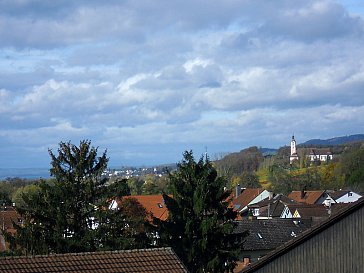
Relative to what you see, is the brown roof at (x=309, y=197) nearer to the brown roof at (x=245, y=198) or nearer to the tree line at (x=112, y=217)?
the brown roof at (x=245, y=198)

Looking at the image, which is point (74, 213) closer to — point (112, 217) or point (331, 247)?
point (112, 217)

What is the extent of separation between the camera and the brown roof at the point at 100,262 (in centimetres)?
1939

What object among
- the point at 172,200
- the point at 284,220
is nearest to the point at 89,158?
the point at 172,200

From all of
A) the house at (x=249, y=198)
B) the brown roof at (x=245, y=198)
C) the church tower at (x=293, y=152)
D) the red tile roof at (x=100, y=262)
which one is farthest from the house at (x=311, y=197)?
the church tower at (x=293, y=152)

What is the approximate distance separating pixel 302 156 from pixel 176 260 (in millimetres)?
158365

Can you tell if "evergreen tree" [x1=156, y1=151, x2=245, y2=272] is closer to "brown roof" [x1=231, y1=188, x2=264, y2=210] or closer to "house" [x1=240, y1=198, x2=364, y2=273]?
"house" [x1=240, y1=198, x2=364, y2=273]

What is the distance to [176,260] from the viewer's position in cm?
2050

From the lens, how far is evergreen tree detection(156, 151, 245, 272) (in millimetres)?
32781

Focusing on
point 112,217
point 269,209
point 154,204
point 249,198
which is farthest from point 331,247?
point 249,198

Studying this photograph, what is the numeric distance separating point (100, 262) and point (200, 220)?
14084 millimetres

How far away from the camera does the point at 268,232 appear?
51688 mm

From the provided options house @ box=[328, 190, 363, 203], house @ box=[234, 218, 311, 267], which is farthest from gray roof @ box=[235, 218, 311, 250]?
house @ box=[328, 190, 363, 203]

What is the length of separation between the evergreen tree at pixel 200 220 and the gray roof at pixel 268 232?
14.1 m

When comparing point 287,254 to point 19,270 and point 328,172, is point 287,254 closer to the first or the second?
point 19,270
